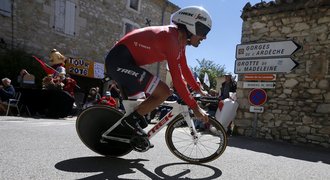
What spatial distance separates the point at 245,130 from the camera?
8773mm

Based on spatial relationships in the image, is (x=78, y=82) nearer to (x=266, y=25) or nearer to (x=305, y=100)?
(x=266, y=25)

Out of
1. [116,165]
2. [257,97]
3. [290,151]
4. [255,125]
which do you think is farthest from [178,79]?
[255,125]

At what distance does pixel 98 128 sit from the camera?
12.2 ft

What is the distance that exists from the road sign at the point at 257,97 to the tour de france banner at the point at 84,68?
34.4 ft

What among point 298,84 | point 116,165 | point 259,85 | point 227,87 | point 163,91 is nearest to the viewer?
point 116,165

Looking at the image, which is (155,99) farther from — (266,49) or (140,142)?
(266,49)

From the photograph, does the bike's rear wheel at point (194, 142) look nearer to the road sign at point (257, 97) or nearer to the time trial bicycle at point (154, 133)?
the time trial bicycle at point (154, 133)

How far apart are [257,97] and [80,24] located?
12.1 m

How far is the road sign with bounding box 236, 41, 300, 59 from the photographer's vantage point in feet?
26.0

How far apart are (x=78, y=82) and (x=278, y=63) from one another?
38.6 feet

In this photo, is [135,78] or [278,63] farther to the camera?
[278,63]

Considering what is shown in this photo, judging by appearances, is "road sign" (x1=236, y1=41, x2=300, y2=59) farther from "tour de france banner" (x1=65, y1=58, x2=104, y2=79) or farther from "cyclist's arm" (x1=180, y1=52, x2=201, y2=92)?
"tour de france banner" (x1=65, y1=58, x2=104, y2=79)

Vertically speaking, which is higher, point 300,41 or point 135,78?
point 300,41

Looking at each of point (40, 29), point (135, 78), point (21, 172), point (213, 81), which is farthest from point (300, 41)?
point (213, 81)
